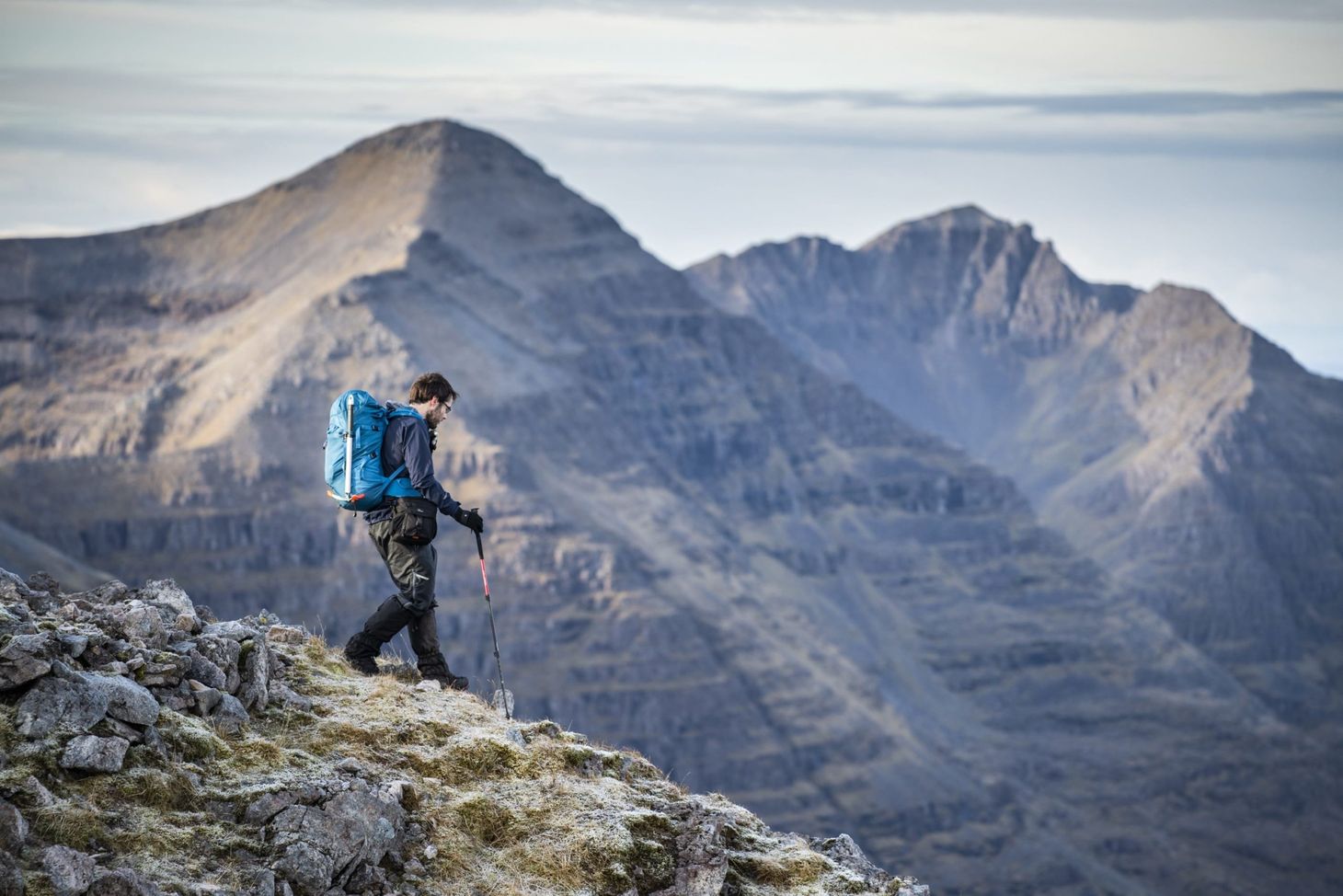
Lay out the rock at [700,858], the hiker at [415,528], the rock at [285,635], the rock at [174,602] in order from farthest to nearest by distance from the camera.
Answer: the rock at [285,635] → the hiker at [415,528] → the rock at [174,602] → the rock at [700,858]

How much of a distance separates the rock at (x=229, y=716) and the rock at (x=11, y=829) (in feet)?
11.0

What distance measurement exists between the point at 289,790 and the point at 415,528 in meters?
5.28

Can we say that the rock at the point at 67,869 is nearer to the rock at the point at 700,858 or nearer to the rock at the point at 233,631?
the rock at the point at 233,631

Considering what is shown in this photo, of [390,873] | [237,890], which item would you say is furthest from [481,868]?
[237,890]

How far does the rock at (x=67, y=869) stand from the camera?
58.8 ft

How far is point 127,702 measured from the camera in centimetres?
2039

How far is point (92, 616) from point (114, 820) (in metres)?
3.79

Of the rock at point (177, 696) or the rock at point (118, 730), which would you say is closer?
the rock at point (118, 730)

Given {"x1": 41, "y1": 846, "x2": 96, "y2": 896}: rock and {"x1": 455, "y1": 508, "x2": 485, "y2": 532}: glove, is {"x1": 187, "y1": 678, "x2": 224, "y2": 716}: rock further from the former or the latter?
{"x1": 455, "y1": 508, "x2": 485, "y2": 532}: glove

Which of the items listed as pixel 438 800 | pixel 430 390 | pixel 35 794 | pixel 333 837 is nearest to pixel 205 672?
pixel 438 800

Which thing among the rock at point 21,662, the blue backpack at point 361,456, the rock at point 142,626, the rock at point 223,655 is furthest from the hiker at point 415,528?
the rock at point 21,662

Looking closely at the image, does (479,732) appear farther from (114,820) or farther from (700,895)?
(114,820)

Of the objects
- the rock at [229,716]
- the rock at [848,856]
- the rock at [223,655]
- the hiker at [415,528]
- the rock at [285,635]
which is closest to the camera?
the rock at [229,716]

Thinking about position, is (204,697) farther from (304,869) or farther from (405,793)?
(304,869)
